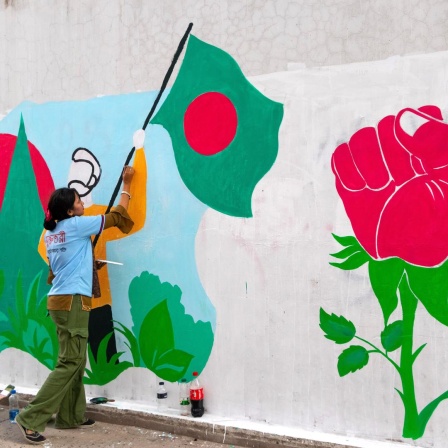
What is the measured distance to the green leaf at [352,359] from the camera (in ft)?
14.4

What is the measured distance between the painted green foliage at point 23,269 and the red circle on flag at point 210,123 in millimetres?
1743

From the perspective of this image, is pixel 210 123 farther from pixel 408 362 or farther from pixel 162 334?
pixel 408 362

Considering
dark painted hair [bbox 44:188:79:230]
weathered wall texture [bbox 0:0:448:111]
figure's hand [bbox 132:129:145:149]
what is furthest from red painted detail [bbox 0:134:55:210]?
figure's hand [bbox 132:129:145:149]

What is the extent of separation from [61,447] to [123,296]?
1.25 metres

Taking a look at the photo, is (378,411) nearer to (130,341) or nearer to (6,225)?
(130,341)

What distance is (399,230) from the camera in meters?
4.28

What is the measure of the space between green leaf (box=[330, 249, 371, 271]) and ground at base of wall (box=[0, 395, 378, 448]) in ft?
3.79

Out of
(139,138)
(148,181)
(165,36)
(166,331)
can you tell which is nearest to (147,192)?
(148,181)

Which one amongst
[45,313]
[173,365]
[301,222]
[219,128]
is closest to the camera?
[301,222]

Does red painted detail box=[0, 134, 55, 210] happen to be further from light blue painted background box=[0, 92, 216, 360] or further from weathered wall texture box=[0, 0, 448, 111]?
weathered wall texture box=[0, 0, 448, 111]

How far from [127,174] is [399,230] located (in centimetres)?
219

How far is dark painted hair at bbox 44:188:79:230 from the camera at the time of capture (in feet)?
16.8

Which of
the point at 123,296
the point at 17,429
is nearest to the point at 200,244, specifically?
the point at 123,296

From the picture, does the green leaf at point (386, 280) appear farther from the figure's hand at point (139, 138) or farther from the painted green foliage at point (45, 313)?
the figure's hand at point (139, 138)
